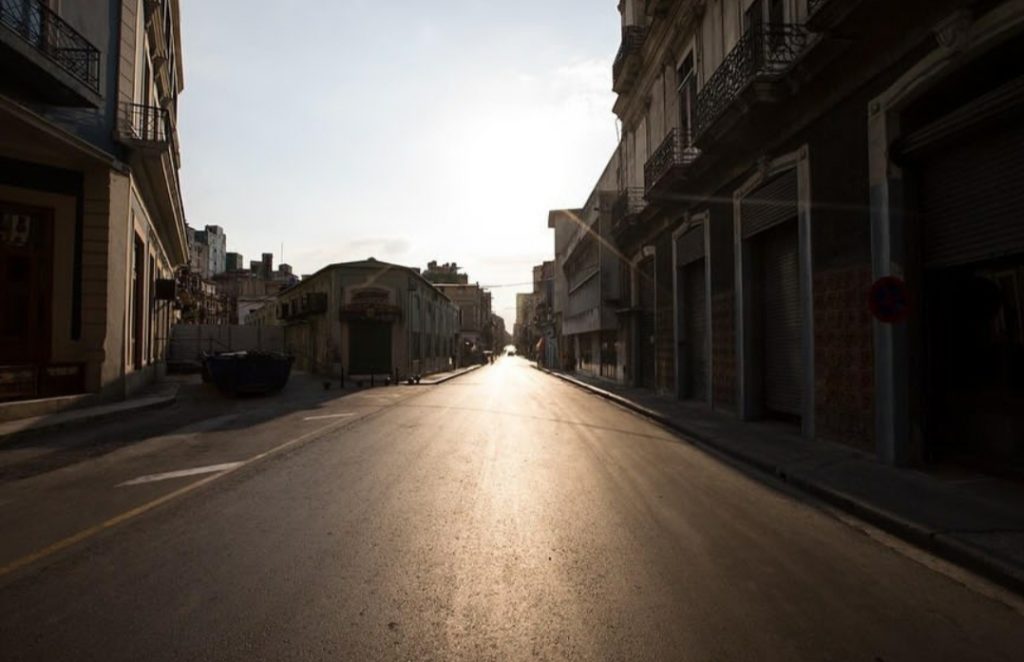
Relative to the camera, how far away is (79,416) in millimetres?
12344

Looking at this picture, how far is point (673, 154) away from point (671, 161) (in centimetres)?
19

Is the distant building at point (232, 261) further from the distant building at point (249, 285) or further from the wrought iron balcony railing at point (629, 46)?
the wrought iron balcony railing at point (629, 46)

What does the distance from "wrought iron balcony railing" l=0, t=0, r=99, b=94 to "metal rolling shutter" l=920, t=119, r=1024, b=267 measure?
50.7 feet

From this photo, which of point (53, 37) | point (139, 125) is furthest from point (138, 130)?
point (53, 37)

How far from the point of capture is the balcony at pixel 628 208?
22766mm

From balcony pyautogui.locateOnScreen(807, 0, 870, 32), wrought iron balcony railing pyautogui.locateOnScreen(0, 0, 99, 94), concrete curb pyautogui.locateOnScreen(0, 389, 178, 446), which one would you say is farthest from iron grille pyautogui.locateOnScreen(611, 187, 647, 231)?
wrought iron balcony railing pyautogui.locateOnScreen(0, 0, 99, 94)

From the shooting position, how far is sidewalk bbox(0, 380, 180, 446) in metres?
10.7

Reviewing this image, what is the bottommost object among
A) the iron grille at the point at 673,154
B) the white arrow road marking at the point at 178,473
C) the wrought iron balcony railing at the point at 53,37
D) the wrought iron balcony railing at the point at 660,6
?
the white arrow road marking at the point at 178,473

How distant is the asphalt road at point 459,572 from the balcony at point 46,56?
28.7 feet

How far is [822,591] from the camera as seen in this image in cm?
404

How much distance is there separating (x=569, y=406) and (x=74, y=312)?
41.8 ft

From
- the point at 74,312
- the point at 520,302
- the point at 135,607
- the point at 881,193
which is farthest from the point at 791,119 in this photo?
the point at 520,302

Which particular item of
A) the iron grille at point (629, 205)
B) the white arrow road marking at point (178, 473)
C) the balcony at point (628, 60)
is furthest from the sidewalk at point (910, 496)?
the balcony at point (628, 60)

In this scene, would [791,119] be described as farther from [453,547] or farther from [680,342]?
[453,547]
